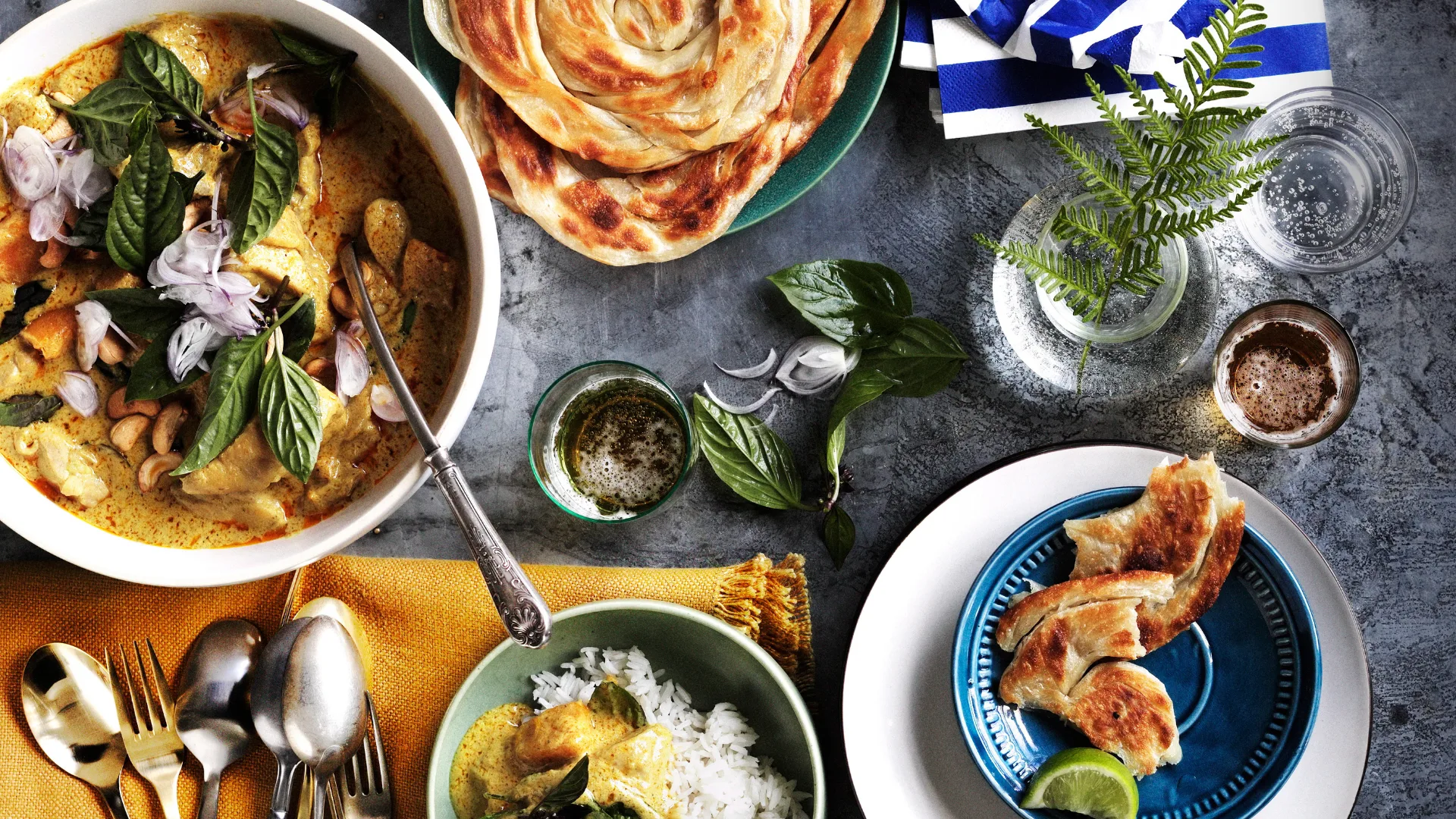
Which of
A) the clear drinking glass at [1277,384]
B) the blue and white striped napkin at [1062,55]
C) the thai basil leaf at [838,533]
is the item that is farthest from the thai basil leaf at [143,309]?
the clear drinking glass at [1277,384]

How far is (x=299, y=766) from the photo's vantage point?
2057 mm

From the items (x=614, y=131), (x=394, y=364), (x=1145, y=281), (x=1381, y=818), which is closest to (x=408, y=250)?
(x=394, y=364)

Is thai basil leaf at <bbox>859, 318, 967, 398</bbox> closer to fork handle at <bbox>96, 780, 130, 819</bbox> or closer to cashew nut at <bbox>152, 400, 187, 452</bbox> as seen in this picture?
cashew nut at <bbox>152, 400, 187, 452</bbox>

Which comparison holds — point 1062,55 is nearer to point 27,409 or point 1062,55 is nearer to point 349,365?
point 349,365

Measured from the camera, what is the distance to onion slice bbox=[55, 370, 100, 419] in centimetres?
169

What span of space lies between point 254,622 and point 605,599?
0.72 meters

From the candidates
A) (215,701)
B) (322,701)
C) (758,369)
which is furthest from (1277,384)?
(215,701)

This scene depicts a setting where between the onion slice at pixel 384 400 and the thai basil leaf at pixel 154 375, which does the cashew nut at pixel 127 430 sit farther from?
the onion slice at pixel 384 400

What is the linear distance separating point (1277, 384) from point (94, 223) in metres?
2.19

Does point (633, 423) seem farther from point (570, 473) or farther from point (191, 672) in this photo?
point (191, 672)

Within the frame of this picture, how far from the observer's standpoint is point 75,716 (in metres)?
2.03

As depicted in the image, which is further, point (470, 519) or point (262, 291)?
point (470, 519)

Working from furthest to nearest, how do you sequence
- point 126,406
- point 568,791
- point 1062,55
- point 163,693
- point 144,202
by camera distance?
point 163,693 < point 1062,55 < point 568,791 < point 126,406 < point 144,202

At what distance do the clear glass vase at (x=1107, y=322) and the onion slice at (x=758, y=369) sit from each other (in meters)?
0.46
